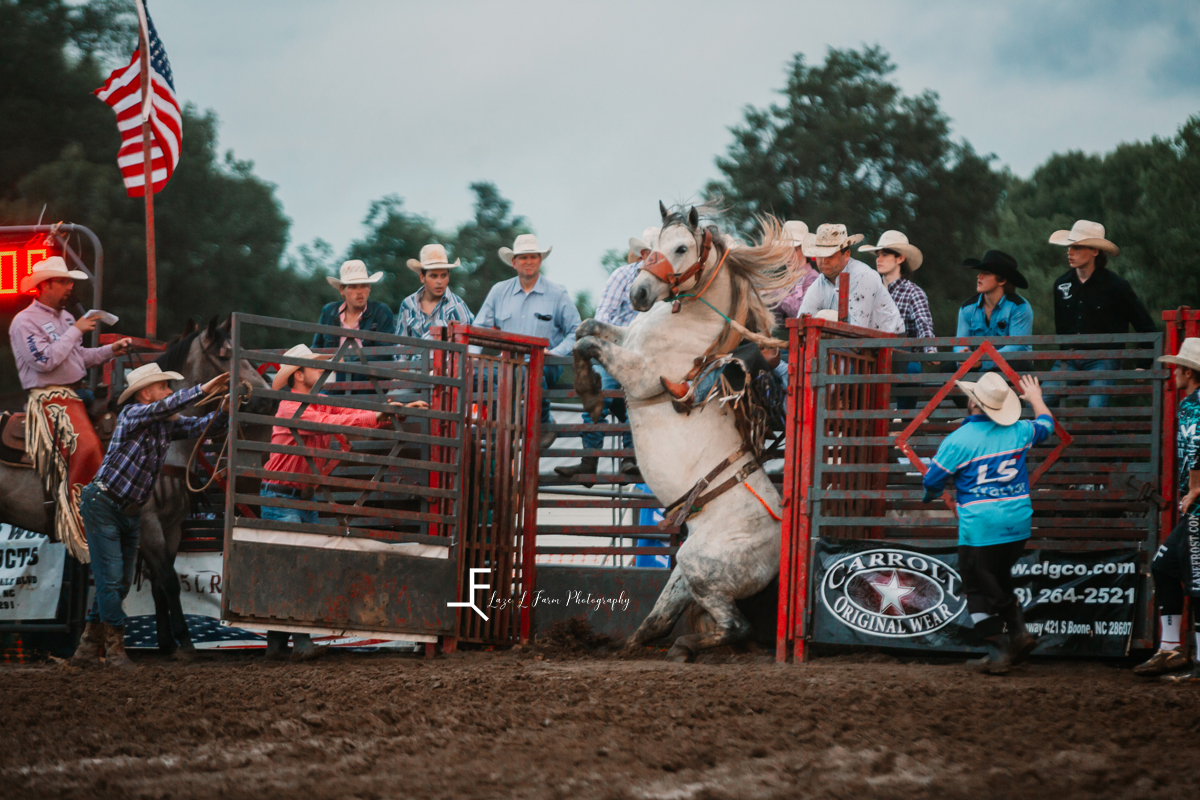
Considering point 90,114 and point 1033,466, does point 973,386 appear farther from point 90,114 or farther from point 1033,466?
point 90,114

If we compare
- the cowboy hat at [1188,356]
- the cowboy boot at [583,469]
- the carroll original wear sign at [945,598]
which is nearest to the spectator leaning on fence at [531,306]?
the cowboy boot at [583,469]

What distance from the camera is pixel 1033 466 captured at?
25.0 ft

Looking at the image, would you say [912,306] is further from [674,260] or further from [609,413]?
[609,413]

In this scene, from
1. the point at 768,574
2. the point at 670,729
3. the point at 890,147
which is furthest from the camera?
the point at 890,147

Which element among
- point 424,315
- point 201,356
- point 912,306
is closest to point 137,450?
point 201,356

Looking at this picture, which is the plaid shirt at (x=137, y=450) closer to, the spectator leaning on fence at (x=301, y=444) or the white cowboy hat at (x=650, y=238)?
the spectator leaning on fence at (x=301, y=444)

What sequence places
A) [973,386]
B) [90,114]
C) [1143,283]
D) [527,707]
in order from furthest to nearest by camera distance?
[90,114]
[1143,283]
[973,386]
[527,707]

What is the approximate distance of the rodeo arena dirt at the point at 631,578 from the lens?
5.22m

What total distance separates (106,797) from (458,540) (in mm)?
3902

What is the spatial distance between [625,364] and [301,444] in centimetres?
226

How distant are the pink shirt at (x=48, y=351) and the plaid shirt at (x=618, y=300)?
12.1ft

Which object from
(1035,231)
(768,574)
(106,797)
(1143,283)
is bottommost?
(106,797)

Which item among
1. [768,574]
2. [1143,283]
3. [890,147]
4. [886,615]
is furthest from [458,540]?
[890,147]

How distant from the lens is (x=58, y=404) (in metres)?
9.08
